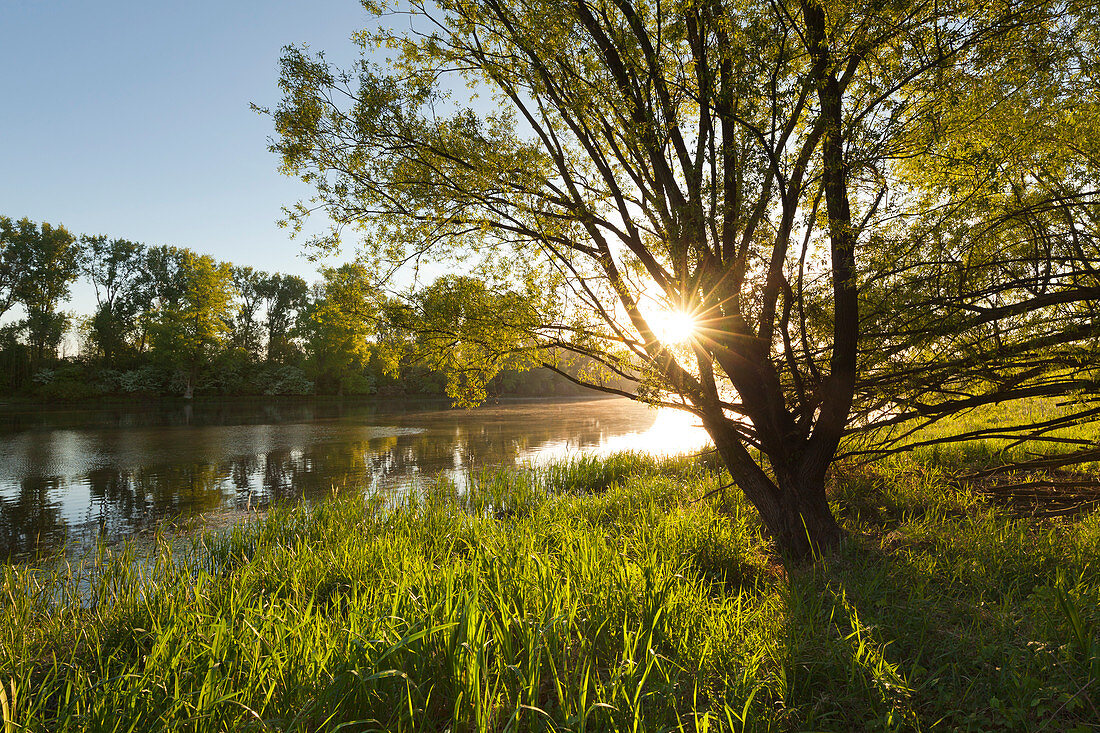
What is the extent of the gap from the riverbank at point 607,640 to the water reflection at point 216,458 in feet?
10.6

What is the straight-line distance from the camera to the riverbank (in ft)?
7.43

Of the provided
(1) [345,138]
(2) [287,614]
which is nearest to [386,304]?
(1) [345,138]

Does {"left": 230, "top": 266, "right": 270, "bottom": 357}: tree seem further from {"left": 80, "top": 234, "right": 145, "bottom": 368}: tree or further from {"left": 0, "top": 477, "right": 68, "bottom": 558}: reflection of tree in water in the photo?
{"left": 0, "top": 477, "right": 68, "bottom": 558}: reflection of tree in water

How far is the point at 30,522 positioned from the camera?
8391 millimetres

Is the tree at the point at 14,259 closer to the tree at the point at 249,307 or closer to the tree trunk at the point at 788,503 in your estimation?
the tree at the point at 249,307

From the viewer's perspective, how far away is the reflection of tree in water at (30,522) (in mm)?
7242

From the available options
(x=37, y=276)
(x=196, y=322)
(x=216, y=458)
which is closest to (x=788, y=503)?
(x=216, y=458)

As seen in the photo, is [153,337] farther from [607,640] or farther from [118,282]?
[607,640]

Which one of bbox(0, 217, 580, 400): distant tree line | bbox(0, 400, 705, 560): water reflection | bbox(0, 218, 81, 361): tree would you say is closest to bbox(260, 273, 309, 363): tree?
bbox(0, 217, 580, 400): distant tree line

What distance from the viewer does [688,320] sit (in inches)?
191

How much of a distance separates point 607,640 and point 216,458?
52.5 feet

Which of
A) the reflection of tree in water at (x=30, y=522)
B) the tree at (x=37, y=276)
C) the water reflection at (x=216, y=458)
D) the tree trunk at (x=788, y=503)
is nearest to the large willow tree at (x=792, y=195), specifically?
the tree trunk at (x=788, y=503)

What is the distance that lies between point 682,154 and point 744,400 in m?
2.52

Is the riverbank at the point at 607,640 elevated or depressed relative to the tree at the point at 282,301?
depressed
